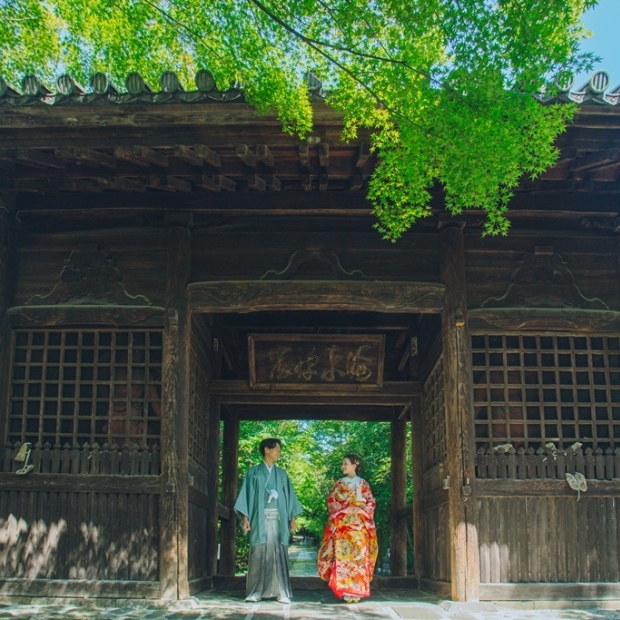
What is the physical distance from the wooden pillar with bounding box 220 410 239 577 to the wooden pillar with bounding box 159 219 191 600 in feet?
15.4

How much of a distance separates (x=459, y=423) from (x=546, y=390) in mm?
1242

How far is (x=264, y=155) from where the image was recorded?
23.4 feet

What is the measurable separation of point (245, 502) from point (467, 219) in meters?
3.67

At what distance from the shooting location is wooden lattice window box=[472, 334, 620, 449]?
804 cm

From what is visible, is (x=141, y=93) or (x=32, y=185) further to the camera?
(x=32, y=185)

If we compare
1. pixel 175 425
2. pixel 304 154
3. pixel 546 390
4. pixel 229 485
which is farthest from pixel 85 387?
pixel 229 485

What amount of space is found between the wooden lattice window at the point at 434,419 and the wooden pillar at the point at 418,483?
235 mm

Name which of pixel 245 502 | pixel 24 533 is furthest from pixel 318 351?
pixel 24 533

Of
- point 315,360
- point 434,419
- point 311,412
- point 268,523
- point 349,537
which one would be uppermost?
point 315,360

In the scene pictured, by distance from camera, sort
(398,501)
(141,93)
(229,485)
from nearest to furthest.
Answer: (141,93), (398,501), (229,485)

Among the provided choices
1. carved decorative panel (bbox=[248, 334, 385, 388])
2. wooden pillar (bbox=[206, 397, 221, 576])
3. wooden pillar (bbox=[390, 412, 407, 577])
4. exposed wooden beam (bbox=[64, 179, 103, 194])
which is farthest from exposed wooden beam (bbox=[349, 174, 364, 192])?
wooden pillar (bbox=[390, 412, 407, 577])

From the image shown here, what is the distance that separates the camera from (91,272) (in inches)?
324

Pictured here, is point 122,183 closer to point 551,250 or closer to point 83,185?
point 83,185

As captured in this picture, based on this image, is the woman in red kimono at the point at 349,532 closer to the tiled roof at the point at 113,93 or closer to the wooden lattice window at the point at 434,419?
the wooden lattice window at the point at 434,419
